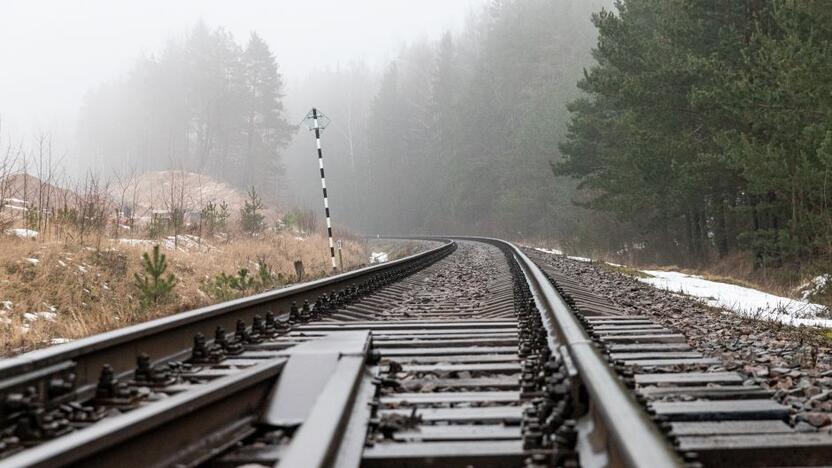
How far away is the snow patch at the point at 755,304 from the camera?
22.7ft

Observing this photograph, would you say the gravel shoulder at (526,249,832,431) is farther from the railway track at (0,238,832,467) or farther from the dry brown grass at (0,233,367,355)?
the dry brown grass at (0,233,367,355)

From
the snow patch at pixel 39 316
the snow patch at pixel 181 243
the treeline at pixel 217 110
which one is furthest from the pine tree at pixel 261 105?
the snow patch at pixel 39 316

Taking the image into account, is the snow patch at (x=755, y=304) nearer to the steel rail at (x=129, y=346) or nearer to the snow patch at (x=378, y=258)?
the steel rail at (x=129, y=346)

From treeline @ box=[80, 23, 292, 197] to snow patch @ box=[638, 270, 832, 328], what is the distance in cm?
4920

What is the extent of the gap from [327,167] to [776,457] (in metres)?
97.4

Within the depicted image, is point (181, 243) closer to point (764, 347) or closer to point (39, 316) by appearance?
point (39, 316)

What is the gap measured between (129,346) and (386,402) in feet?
4.97

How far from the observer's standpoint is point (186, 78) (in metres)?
69.0

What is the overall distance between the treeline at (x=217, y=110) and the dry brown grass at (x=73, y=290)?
4828 cm

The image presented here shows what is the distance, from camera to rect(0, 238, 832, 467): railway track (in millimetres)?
2045

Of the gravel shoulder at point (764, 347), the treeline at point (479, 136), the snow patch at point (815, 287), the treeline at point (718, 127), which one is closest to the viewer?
the gravel shoulder at point (764, 347)

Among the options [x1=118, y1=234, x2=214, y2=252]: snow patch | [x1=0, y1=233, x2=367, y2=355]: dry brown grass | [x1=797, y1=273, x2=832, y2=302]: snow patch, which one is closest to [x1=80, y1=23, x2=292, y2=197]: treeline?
[x1=118, y1=234, x2=214, y2=252]: snow patch

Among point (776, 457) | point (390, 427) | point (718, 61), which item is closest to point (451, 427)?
point (390, 427)

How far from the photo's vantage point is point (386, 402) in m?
2.88
